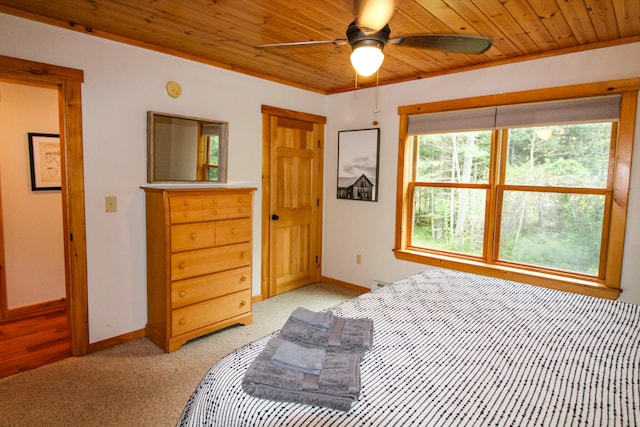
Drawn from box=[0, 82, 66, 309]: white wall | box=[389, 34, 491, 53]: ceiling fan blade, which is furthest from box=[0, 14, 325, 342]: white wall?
box=[389, 34, 491, 53]: ceiling fan blade

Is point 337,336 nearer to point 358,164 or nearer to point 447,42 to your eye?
point 447,42

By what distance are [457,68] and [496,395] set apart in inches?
119

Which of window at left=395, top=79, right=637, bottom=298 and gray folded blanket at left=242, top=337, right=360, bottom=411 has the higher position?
window at left=395, top=79, right=637, bottom=298

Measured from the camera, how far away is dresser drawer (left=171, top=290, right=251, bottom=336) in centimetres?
280

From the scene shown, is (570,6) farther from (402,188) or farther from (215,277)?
(215,277)

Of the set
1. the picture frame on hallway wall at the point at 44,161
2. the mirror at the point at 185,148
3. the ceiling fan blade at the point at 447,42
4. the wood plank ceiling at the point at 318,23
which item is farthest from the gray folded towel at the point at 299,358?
the picture frame on hallway wall at the point at 44,161

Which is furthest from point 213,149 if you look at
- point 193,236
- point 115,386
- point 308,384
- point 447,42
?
point 308,384

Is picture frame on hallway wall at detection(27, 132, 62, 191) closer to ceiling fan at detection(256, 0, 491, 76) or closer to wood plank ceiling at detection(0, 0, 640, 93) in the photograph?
wood plank ceiling at detection(0, 0, 640, 93)

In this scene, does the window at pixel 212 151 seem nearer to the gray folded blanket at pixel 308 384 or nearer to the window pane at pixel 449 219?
the window pane at pixel 449 219

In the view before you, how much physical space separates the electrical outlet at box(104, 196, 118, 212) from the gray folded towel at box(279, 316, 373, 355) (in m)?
1.96

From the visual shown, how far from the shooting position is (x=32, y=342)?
290 centimetres

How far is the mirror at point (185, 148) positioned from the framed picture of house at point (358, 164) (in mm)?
1470

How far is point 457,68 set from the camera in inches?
133

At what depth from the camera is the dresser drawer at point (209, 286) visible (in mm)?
2783
